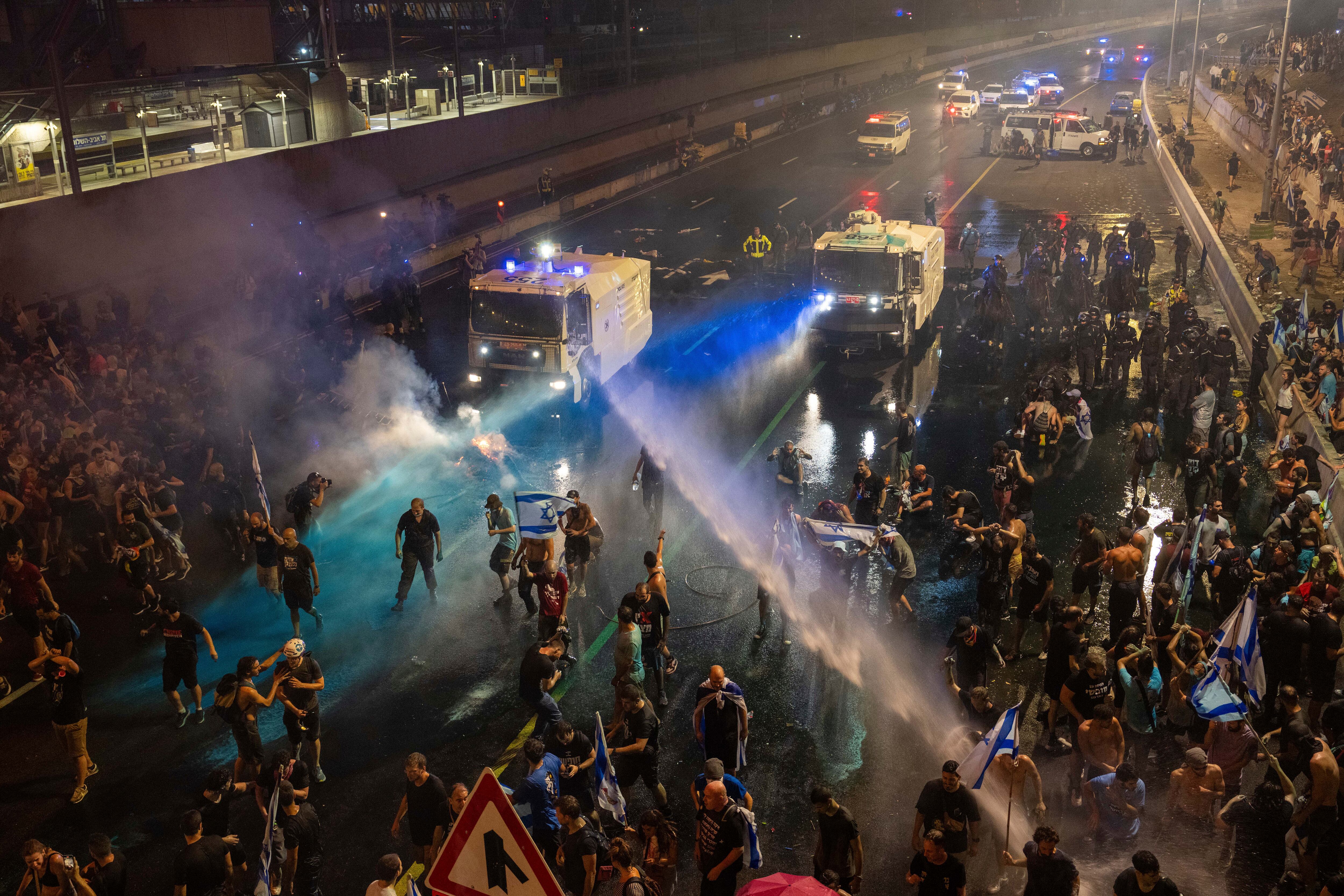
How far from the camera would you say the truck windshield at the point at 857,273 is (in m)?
21.7

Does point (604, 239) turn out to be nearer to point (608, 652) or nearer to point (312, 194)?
point (312, 194)

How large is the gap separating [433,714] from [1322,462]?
12245 mm

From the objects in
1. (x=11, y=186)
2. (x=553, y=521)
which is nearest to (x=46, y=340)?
(x=11, y=186)

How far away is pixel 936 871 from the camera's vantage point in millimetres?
7211

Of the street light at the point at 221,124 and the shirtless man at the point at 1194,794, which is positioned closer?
the shirtless man at the point at 1194,794

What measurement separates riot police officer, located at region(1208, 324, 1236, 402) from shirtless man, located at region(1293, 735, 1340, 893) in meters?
11.1

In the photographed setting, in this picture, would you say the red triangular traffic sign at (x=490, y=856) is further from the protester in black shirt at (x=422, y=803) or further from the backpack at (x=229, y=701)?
the backpack at (x=229, y=701)

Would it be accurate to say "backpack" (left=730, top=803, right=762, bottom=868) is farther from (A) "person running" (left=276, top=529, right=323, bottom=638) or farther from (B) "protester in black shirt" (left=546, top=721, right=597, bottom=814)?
(A) "person running" (left=276, top=529, right=323, bottom=638)

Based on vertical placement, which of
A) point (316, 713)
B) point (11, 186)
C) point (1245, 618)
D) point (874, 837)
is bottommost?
point (874, 837)

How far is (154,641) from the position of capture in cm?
1223

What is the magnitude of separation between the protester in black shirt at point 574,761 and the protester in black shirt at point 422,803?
3.03 feet

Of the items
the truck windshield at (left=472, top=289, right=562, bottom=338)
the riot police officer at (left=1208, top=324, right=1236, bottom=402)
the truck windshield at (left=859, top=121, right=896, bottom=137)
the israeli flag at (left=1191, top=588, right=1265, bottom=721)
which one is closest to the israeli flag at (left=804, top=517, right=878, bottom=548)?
the israeli flag at (left=1191, top=588, right=1265, bottom=721)

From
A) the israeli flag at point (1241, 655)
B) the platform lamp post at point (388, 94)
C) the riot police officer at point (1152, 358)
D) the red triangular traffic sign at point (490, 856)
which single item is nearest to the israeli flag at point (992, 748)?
the israeli flag at point (1241, 655)

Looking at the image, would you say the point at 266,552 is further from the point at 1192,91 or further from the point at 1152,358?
the point at 1192,91
